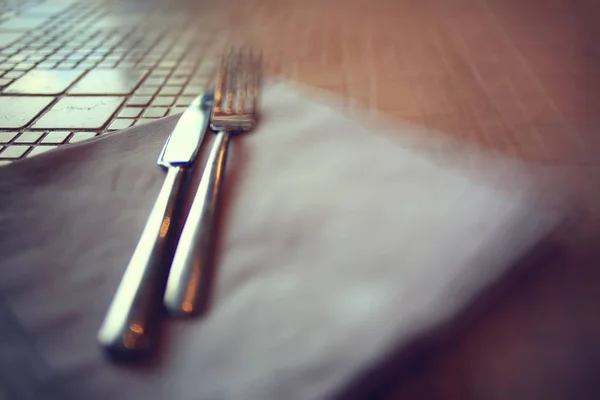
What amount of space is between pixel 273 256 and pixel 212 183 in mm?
97

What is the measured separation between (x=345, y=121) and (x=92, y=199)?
0.80 ft

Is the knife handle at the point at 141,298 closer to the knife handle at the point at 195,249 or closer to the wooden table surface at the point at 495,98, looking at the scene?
the knife handle at the point at 195,249

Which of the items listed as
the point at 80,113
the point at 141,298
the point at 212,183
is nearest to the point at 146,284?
the point at 141,298

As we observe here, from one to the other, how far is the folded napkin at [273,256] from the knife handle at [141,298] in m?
0.01

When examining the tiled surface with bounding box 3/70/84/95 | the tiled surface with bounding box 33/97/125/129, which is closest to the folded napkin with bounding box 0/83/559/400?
the tiled surface with bounding box 33/97/125/129

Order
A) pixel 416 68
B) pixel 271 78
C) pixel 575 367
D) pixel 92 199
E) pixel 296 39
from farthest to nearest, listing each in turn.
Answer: pixel 296 39 → pixel 416 68 → pixel 271 78 → pixel 92 199 → pixel 575 367

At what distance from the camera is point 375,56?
0.71 metres

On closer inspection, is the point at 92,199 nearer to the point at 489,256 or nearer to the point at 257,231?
the point at 257,231

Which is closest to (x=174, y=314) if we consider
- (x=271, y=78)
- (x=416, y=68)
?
(x=271, y=78)

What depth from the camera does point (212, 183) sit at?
375 mm

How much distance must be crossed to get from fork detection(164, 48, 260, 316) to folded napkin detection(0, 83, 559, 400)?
0.01 meters

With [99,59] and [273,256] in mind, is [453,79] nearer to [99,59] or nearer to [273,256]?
[273,256]

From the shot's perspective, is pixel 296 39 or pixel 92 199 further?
pixel 296 39

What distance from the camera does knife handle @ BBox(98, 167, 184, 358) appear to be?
0.25 metres
